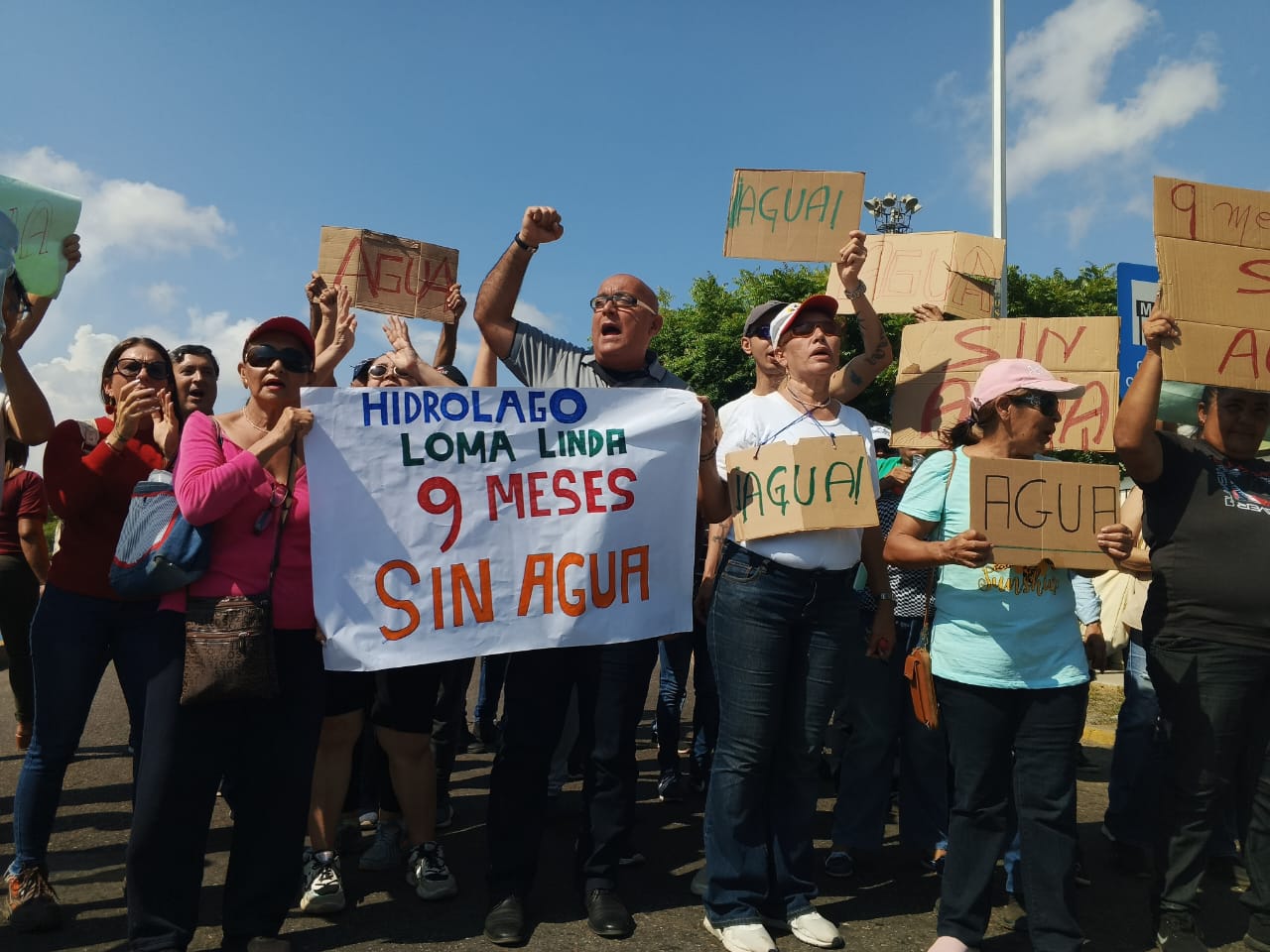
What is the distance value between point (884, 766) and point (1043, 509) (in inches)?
64.4

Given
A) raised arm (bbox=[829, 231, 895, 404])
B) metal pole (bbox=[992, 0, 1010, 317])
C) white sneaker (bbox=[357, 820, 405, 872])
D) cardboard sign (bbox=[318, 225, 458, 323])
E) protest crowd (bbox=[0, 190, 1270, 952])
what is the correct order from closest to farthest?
protest crowd (bbox=[0, 190, 1270, 952]) < raised arm (bbox=[829, 231, 895, 404]) < white sneaker (bbox=[357, 820, 405, 872]) < cardboard sign (bbox=[318, 225, 458, 323]) < metal pole (bbox=[992, 0, 1010, 317])

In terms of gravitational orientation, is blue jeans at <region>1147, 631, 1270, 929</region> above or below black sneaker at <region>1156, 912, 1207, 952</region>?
above

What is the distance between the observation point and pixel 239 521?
3.22 m

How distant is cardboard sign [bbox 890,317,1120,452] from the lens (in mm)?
4156

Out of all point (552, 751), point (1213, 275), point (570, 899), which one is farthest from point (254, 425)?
point (1213, 275)

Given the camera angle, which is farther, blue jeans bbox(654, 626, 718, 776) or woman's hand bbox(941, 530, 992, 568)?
blue jeans bbox(654, 626, 718, 776)

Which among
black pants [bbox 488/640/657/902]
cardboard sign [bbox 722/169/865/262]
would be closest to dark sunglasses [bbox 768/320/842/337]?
cardboard sign [bbox 722/169/865/262]

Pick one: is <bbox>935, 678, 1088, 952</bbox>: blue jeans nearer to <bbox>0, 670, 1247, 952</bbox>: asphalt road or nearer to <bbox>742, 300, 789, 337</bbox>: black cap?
<bbox>0, 670, 1247, 952</bbox>: asphalt road

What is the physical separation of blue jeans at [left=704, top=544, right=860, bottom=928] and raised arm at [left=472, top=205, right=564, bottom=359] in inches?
49.7

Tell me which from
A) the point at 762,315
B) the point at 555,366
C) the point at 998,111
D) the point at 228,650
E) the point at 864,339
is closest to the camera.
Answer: the point at 228,650

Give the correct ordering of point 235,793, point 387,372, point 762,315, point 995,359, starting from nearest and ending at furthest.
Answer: point 235,793
point 995,359
point 762,315
point 387,372

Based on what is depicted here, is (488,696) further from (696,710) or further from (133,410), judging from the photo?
(133,410)

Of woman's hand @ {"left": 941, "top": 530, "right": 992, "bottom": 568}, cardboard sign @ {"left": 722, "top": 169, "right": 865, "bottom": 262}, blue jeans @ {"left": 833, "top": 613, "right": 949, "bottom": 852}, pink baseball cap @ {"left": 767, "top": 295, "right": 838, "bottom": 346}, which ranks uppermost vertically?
cardboard sign @ {"left": 722, "top": 169, "right": 865, "bottom": 262}

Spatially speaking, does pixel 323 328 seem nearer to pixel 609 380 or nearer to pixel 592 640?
pixel 609 380
